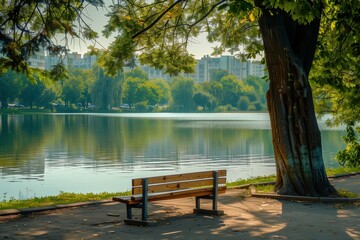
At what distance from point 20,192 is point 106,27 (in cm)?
713

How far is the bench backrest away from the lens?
10023 mm

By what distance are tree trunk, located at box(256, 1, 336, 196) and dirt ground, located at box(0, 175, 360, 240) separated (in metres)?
0.92

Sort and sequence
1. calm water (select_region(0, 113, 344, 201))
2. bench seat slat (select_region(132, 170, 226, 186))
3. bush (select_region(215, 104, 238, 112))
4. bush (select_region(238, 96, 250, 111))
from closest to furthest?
bench seat slat (select_region(132, 170, 226, 186)) → calm water (select_region(0, 113, 344, 201)) → bush (select_region(215, 104, 238, 112)) → bush (select_region(238, 96, 250, 111))

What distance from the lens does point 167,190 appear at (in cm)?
1049

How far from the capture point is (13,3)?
44.3 ft

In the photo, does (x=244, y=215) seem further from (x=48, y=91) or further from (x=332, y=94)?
(x=48, y=91)

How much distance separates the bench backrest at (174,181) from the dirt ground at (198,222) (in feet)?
1.89

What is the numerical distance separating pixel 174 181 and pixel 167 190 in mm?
208

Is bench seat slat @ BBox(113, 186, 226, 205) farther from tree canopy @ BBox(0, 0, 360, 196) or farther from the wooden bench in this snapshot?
tree canopy @ BBox(0, 0, 360, 196)

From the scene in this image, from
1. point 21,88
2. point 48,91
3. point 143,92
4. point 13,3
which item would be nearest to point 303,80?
point 13,3

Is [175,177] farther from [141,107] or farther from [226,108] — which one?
[226,108]

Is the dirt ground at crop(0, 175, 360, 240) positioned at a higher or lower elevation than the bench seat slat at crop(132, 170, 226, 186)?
lower

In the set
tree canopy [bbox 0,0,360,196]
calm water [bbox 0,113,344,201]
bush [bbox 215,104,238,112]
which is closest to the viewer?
tree canopy [bbox 0,0,360,196]

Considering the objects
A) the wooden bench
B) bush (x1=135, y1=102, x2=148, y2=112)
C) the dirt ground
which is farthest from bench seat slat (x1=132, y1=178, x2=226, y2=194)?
bush (x1=135, y1=102, x2=148, y2=112)
